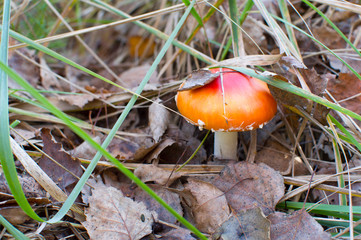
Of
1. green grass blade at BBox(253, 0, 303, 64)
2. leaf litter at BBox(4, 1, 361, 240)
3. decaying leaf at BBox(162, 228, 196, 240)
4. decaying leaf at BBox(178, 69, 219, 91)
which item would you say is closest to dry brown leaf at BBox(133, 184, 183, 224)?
leaf litter at BBox(4, 1, 361, 240)

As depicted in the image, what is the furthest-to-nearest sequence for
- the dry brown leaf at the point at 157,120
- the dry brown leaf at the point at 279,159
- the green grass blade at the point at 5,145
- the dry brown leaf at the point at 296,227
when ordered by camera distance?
the dry brown leaf at the point at 157,120 < the dry brown leaf at the point at 279,159 < the dry brown leaf at the point at 296,227 < the green grass blade at the point at 5,145

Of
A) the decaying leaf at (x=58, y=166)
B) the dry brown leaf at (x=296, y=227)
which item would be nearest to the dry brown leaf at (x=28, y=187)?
the decaying leaf at (x=58, y=166)

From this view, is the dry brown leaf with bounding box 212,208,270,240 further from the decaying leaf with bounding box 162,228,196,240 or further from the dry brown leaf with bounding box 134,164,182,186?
the dry brown leaf with bounding box 134,164,182,186

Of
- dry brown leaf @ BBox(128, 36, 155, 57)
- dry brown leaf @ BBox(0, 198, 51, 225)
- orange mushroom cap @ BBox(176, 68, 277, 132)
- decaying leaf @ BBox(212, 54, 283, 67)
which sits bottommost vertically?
dry brown leaf @ BBox(0, 198, 51, 225)

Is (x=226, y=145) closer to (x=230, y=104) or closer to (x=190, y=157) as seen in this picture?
(x=190, y=157)

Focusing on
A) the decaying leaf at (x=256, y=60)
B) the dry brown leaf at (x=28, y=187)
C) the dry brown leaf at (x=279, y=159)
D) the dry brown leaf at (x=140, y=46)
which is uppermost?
the decaying leaf at (x=256, y=60)

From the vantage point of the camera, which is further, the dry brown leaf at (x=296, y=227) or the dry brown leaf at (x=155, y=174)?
the dry brown leaf at (x=155, y=174)

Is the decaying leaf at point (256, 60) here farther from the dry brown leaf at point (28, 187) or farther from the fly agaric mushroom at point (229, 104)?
the dry brown leaf at point (28, 187)

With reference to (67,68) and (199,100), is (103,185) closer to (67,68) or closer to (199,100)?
(199,100)
